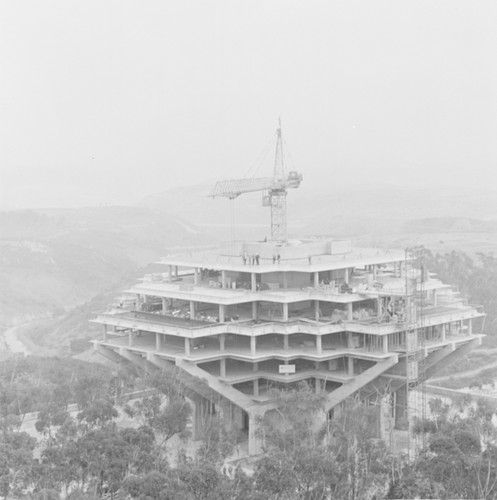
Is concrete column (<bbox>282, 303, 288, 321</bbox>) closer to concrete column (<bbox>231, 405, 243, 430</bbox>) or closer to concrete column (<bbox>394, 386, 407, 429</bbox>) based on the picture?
concrete column (<bbox>231, 405, 243, 430</bbox>)

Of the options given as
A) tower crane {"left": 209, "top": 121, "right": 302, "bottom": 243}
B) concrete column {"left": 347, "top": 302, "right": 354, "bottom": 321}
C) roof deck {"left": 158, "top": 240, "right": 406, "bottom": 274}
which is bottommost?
concrete column {"left": 347, "top": 302, "right": 354, "bottom": 321}

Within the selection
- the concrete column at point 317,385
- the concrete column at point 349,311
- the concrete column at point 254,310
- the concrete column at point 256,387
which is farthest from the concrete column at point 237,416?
the concrete column at point 349,311

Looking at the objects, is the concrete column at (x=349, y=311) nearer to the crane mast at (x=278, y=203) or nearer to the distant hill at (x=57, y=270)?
the crane mast at (x=278, y=203)

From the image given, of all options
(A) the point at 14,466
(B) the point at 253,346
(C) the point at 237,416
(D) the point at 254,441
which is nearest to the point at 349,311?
(B) the point at 253,346

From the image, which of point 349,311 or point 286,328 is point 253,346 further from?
point 349,311

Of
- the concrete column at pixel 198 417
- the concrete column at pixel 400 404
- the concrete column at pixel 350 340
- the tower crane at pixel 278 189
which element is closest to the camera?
the concrete column at pixel 350 340

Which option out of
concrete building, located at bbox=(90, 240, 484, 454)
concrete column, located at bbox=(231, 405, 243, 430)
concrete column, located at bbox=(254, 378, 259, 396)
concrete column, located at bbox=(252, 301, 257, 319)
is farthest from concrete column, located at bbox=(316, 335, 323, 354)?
concrete column, located at bbox=(231, 405, 243, 430)

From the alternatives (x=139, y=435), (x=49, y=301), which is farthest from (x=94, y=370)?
(x=49, y=301)
